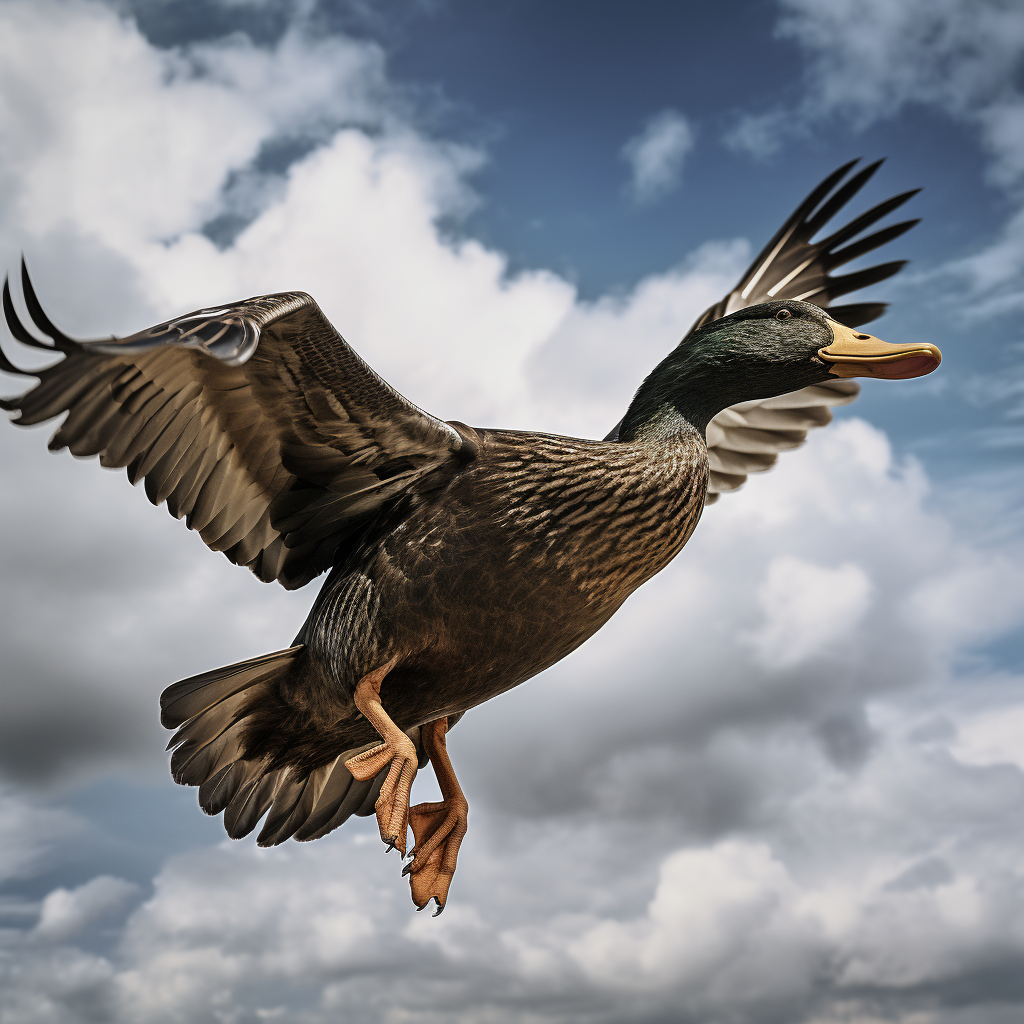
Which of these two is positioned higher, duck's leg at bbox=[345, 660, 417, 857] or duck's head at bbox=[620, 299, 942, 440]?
duck's head at bbox=[620, 299, 942, 440]

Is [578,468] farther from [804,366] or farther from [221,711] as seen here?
[221,711]

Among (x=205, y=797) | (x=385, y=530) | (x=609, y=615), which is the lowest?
(x=205, y=797)

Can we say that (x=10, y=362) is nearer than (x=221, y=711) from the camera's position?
Yes

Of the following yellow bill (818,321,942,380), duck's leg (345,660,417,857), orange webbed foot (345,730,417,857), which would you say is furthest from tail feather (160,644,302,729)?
yellow bill (818,321,942,380)

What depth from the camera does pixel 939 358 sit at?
463cm

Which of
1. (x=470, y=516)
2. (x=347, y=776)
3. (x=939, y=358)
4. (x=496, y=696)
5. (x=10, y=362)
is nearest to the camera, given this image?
(x=10, y=362)

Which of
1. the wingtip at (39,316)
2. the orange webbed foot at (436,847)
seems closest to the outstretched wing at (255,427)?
the wingtip at (39,316)

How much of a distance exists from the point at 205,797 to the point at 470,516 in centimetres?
214

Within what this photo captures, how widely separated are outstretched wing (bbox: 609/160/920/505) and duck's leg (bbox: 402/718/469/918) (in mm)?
2517

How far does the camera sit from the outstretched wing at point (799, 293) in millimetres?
6609

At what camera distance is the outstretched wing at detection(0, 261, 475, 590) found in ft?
12.5

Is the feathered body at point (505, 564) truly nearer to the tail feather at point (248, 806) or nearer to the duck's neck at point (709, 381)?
the duck's neck at point (709, 381)

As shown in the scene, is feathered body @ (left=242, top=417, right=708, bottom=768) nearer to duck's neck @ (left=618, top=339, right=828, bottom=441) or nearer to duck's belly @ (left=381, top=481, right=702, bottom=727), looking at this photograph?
duck's belly @ (left=381, top=481, right=702, bottom=727)

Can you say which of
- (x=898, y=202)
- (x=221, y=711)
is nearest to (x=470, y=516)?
(x=221, y=711)
